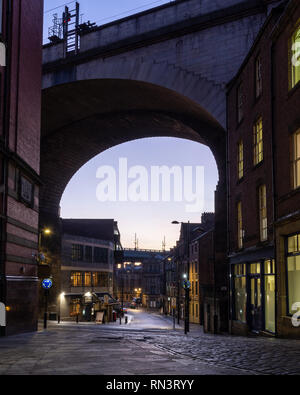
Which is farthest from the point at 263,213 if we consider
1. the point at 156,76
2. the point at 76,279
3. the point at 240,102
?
→ the point at 76,279

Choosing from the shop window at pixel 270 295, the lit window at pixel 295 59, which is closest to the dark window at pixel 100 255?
the shop window at pixel 270 295

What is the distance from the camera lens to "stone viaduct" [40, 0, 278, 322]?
29703mm

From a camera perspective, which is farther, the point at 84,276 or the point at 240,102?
the point at 84,276

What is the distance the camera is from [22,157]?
22234 millimetres

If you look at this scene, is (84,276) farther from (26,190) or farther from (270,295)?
(270,295)

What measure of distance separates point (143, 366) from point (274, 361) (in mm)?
3095

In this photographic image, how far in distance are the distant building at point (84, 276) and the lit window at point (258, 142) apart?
41.4 metres

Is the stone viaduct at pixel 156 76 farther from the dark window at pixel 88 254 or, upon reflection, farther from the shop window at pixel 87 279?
the shop window at pixel 87 279

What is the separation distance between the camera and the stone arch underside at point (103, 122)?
114ft

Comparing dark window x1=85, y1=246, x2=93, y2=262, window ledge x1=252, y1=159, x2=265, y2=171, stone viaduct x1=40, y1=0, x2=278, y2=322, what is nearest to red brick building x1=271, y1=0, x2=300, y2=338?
window ledge x1=252, y1=159, x2=265, y2=171

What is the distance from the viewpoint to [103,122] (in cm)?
4331

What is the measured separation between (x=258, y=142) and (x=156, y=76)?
42.1 feet
